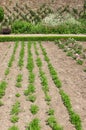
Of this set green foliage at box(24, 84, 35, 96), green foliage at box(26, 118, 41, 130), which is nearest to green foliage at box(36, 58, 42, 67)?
green foliage at box(24, 84, 35, 96)

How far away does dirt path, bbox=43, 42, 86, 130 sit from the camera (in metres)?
11.8

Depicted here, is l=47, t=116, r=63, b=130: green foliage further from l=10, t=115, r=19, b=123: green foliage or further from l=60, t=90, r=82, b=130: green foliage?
l=10, t=115, r=19, b=123: green foliage

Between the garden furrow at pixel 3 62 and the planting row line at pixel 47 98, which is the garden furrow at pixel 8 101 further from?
the planting row line at pixel 47 98

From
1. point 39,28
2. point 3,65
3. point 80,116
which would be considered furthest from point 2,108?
point 39,28

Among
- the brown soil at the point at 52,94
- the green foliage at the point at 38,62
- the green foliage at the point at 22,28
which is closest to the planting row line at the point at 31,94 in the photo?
the brown soil at the point at 52,94

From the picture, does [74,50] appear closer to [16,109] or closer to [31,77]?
[31,77]

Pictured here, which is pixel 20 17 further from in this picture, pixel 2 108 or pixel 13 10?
pixel 2 108

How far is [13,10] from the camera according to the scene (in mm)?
38406

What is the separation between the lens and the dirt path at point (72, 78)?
11.8 m

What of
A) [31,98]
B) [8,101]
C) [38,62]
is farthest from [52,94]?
[38,62]

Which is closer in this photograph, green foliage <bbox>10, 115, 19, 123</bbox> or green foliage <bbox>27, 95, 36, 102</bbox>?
green foliage <bbox>10, 115, 19, 123</bbox>

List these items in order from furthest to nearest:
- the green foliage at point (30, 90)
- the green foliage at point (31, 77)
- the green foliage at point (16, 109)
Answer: the green foliage at point (31, 77)
the green foliage at point (30, 90)
the green foliage at point (16, 109)

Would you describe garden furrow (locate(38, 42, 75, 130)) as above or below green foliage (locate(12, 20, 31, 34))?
above

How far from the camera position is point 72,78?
49.9ft
